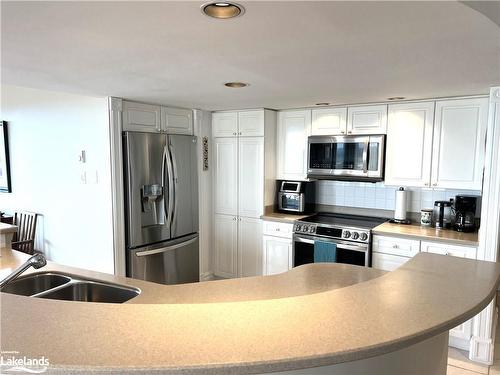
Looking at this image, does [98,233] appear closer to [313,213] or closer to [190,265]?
[190,265]

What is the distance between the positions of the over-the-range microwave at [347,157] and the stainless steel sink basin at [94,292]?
8.45ft

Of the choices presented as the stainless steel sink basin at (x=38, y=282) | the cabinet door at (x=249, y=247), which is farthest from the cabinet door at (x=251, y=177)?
the stainless steel sink basin at (x=38, y=282)

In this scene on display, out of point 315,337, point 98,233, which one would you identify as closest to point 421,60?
point 315,337

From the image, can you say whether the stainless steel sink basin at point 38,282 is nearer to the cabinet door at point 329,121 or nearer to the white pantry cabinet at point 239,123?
the white pantry cabinet at point 239,123

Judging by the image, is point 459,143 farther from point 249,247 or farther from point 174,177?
point 174,177

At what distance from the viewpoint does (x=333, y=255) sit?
3.56m

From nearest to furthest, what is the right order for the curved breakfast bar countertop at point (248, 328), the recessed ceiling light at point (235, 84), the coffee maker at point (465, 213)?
the curved breakfast bar countertop at point (248, 328) < the recessed ceiling light at point (235, 84) < the coffee maker at point (465, 213)

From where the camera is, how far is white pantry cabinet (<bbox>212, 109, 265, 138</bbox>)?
408cm

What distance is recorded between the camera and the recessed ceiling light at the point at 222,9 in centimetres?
126

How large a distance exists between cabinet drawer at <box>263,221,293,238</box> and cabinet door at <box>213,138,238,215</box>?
482mm

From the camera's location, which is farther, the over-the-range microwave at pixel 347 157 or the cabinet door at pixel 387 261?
the over-the-range microwave at pixel 347 157

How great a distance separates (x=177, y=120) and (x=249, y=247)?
66.9 inches

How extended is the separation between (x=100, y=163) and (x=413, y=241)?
3008 mm

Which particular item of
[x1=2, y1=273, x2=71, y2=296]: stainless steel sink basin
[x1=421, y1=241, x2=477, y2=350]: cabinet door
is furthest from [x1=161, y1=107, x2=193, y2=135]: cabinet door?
[x1=421, y1=241, x2=477, y2=350]: cabinet door
